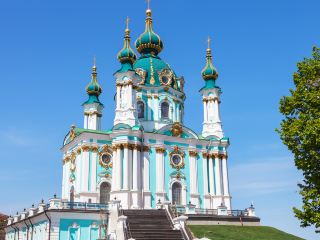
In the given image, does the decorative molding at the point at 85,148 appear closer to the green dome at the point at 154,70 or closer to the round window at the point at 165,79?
the green dome at the point at 154,70

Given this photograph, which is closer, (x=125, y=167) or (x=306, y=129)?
(x=306, y=129)

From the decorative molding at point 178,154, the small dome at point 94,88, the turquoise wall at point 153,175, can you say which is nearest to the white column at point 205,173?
the decorative molding at point 178,154

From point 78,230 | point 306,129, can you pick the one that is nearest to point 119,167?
point 78,230

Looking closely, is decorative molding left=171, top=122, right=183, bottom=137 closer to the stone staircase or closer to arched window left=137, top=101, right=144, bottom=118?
arched window left=137, top=101, right=144, bottom=118

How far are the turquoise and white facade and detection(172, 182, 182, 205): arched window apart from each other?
0.08 meters

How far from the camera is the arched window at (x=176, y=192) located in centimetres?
3912

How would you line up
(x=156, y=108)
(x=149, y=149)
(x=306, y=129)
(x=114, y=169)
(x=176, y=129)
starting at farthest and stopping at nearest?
(x=156, y=108) < (x=176, y=129) < (x=149, y=149) < (x=114, y=169) < (x=306, y=129)

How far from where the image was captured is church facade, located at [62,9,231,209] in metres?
37.2

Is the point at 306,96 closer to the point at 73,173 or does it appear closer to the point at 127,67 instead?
the point at 127,67

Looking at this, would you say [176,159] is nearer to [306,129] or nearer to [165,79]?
[165,79]

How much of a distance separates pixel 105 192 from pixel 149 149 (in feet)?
16.5

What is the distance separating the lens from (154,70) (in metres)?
43.3

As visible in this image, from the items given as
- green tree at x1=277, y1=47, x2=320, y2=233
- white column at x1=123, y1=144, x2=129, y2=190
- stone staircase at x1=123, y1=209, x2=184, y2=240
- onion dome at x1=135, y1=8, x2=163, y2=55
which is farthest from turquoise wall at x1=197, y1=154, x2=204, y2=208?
green tree at x1=277, y1=47, x2=320, y2=233

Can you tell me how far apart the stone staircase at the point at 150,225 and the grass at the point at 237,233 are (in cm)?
188
